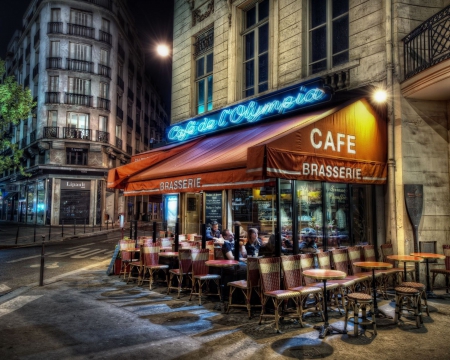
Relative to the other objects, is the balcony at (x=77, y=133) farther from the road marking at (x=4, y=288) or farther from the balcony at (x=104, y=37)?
the road marking at (x=4, y=288)

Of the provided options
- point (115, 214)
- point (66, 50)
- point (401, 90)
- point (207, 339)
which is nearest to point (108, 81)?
point (66, 50)

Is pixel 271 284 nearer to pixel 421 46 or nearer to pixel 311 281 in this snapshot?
pixel 311 281

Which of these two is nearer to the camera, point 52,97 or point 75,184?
point 75,184

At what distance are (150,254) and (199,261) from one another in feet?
5.81

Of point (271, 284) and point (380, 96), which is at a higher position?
point (380, 96)

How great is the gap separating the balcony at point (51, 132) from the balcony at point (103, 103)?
453 cm

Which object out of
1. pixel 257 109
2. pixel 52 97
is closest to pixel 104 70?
pixel 52 97

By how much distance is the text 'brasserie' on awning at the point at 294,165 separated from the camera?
22.0 ft

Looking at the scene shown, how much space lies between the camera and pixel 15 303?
23.5 ft

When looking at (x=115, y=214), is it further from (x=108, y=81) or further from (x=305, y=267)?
(x=305, y=267)

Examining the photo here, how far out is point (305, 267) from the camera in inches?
257

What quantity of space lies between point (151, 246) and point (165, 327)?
139 inches

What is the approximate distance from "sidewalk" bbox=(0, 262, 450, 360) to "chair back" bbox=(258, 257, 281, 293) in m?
0.58

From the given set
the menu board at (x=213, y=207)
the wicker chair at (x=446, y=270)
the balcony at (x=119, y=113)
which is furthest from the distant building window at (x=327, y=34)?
the balcony at (x=119, y=113)
